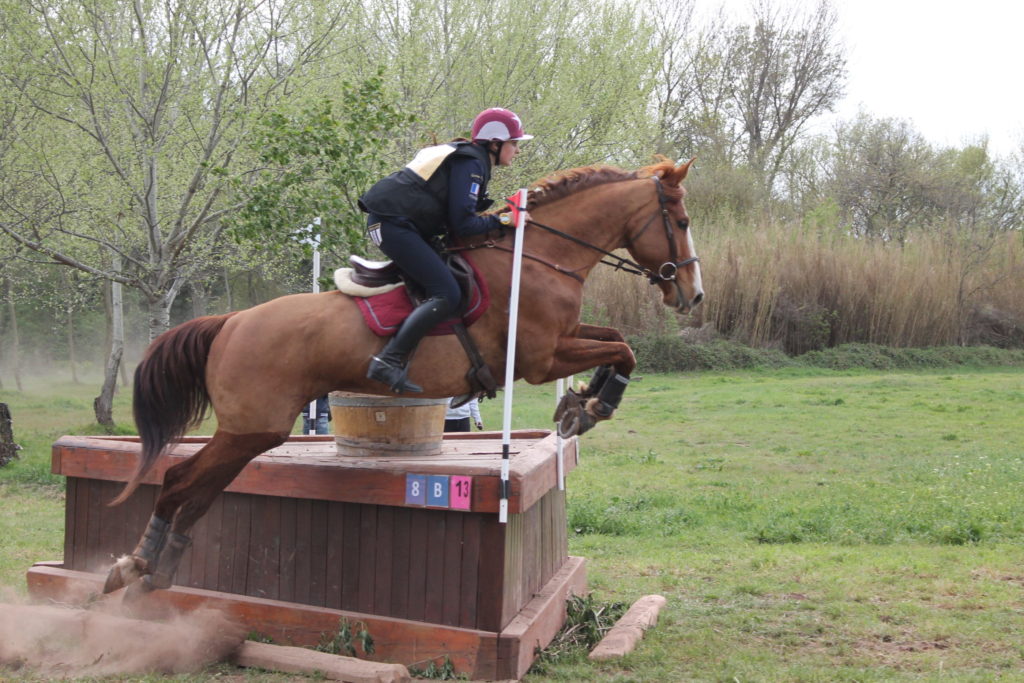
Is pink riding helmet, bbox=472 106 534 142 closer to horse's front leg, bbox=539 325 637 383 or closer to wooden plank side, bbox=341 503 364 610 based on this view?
horse's front leg, bbox=539 325 637 383

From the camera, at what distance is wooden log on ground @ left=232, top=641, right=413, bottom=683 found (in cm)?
407

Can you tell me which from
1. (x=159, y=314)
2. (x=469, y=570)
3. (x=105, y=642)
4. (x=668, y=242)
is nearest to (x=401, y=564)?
(x=469, y=570)

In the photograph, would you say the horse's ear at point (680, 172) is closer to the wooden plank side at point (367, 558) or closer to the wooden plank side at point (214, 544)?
the wooden plank side at point (367, 558)

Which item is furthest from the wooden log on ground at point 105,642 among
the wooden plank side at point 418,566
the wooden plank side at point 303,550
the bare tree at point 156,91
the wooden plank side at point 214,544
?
the bare tree at point 156,91

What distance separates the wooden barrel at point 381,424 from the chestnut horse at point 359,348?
673 mm

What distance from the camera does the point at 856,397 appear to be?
52.6ft

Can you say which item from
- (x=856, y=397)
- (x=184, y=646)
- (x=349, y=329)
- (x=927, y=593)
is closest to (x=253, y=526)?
(x=184, y=646)

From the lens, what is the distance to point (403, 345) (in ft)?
13.8

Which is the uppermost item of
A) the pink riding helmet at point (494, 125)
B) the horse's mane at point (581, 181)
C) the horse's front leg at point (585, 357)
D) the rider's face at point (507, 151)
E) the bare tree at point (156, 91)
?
the bare tree at point (156, 91)

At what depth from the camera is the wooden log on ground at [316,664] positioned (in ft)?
13.3

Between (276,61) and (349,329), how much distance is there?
7.30m

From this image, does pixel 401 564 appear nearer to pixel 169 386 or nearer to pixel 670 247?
pixel 169 386

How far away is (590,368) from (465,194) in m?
1.07

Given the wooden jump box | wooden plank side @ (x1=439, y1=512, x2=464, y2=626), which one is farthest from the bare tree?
wooden plank side @ (x1=439, y1=512, x2=464, y2=626)
